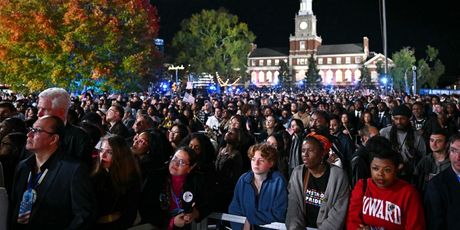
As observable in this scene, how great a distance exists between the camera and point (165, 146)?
7.08m

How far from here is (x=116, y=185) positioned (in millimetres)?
3803

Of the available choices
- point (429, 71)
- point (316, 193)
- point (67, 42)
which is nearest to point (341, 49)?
point (429, 71)

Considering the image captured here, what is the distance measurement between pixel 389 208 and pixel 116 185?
2353mm

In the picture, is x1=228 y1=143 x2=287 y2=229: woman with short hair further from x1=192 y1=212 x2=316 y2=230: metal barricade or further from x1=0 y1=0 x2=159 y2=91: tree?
x1=0 y1=0 x2=159 y2=91: tree

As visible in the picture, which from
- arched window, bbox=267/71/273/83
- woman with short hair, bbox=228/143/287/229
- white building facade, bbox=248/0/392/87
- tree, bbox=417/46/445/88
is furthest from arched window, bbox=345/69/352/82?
woman with short hair, bbox=228/143/287/229

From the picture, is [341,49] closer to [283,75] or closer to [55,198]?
[283,75]

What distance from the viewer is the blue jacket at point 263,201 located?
4.37m

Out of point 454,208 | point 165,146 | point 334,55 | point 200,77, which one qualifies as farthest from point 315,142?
point 334,55

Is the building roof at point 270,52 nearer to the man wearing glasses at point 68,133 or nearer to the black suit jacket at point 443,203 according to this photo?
the man wearing glasses at point 68,133

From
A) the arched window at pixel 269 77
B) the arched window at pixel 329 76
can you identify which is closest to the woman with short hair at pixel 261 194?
the arched window at pixel 329 76

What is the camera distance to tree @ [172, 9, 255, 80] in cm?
4694

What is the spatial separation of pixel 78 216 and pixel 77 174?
323mm

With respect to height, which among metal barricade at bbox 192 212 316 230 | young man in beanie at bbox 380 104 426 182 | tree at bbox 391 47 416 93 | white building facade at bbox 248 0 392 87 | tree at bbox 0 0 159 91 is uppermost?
white building facade at bbox 248 0 392 87

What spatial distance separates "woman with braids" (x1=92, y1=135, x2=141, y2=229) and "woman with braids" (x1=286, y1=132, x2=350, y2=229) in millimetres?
1497
